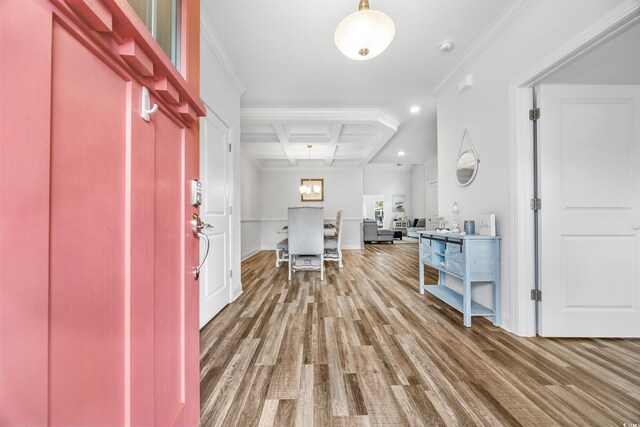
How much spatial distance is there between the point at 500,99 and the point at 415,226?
8025 mm

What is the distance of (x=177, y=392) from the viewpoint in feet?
2.80

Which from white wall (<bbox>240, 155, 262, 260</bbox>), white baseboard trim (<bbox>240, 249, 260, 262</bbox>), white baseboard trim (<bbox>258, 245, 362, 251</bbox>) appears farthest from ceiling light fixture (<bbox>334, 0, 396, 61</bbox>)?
white baseboard trim (<bbox>258, 245, 362, 251</bbox>)

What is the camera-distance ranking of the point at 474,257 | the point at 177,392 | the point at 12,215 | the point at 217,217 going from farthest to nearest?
the point at 217,217 < the point at 474,257 < the point at 177,392 < the point at 12,215

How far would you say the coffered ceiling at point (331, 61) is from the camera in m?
2.01

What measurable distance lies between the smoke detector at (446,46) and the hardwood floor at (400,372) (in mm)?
2673

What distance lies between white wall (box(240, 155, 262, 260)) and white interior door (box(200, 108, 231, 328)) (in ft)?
10.1

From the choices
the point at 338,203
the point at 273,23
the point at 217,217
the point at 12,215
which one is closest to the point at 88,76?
the point at 12,215

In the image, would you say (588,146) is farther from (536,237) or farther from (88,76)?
(88,76)

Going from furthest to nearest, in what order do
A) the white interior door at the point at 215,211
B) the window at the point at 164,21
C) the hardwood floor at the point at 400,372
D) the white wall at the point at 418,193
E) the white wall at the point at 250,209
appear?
1. the white wall at the point at 418,193
2. the white wall at the point at 250,209
3. the white interior door at the point at 215,211
4. the hardwood floor at the point at 400,372
5. the window at the point at 164,21

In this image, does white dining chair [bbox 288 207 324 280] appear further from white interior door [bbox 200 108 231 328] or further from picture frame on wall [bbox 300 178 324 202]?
picture frame on wall [bbox 300 178 324 202]

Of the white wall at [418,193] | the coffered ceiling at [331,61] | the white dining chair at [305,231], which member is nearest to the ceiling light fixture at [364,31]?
the coffered ceiling at [331,61]

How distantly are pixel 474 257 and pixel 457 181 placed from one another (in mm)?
997

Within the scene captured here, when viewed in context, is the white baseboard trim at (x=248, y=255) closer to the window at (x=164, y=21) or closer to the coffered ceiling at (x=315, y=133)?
the coffered ceiling at (x=315, y=133)

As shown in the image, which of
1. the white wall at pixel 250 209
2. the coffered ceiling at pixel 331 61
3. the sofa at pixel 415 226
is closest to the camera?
the coffered ceiling at pixel 331 61
